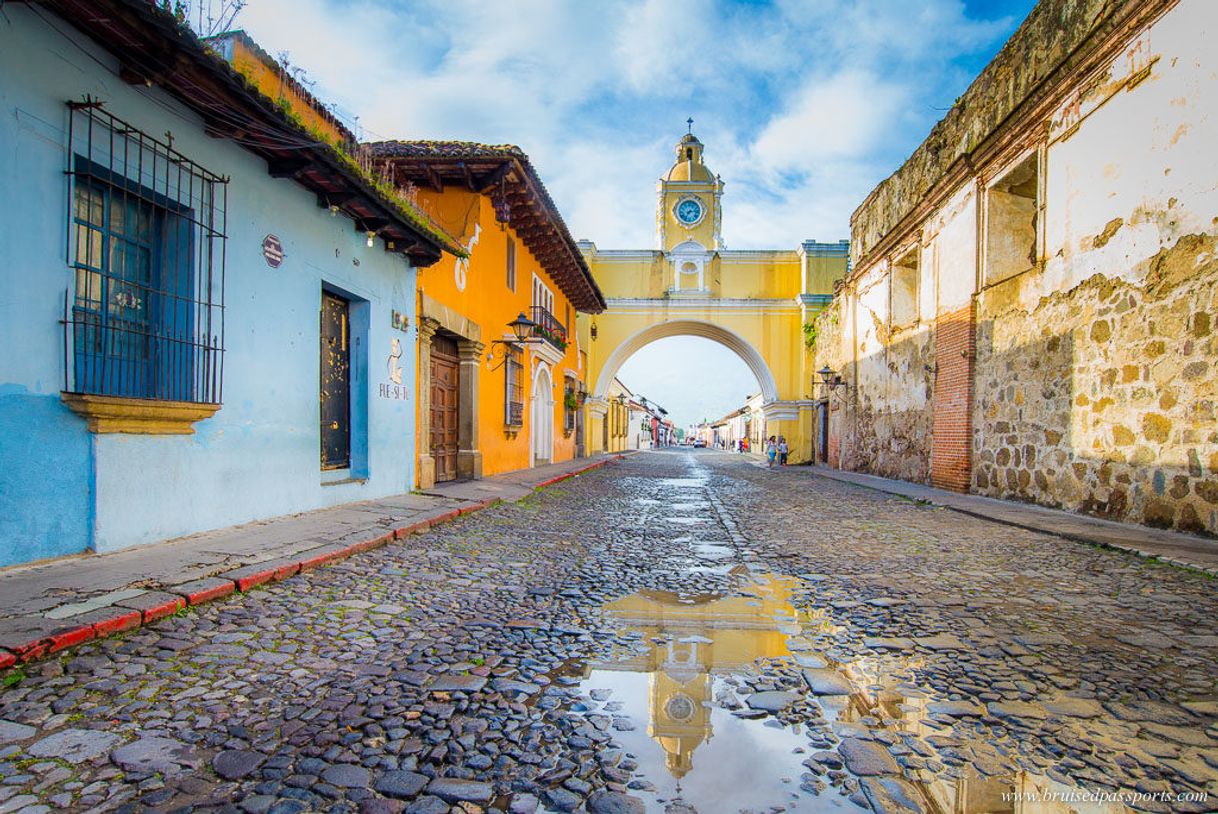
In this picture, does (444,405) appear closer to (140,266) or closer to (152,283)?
(152,283)

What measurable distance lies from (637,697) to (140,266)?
4.83 meters

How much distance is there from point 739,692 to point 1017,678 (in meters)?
1.15

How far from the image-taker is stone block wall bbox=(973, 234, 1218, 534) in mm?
5984

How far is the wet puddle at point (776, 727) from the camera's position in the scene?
1754mm

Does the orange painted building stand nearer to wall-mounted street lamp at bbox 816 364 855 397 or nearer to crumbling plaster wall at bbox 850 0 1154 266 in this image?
crumbling plaster wall at bbox 850 0 1154 266

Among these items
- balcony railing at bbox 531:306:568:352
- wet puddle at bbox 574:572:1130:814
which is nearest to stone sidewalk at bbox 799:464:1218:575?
wet puddle at bbox 574:572:1130:814

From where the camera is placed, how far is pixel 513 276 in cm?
1449

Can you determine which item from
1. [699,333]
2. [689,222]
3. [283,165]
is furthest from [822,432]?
[283,165]

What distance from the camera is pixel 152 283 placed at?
4883mm

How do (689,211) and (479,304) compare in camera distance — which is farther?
(689,211)

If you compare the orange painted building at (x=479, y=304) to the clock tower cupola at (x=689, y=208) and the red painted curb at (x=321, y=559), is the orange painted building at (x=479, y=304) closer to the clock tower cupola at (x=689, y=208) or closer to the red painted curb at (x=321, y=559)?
the red painted curb at (x=321, y=559)

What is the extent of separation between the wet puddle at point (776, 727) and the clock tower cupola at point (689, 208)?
26.8 metres

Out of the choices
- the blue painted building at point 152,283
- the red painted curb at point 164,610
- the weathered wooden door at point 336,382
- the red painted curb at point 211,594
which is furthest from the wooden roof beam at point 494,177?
the red painted curb at point 164,610

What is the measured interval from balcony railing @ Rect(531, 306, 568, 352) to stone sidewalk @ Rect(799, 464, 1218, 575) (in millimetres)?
8411
